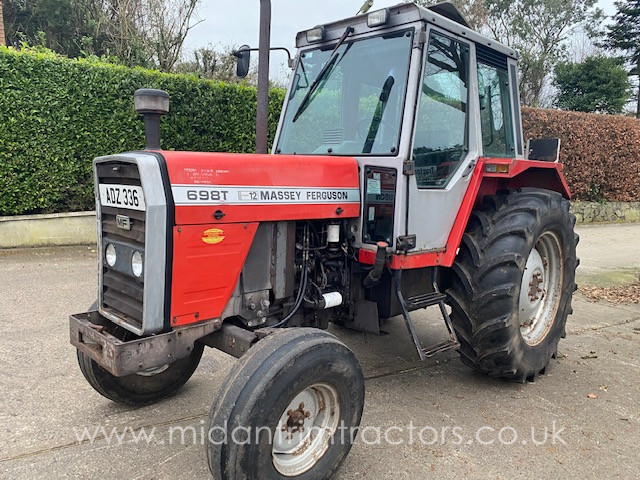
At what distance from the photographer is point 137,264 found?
2404 mm

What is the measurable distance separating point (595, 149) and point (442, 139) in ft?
40.1

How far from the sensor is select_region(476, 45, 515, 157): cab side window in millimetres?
3654

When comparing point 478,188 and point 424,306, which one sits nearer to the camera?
point 424,306

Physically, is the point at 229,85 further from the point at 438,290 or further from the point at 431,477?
the point at 431,477

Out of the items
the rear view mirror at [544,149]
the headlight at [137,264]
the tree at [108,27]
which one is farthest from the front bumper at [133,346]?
the tree at [108,27]

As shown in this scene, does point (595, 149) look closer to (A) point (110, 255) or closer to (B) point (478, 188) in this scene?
(B) point (478, 188)

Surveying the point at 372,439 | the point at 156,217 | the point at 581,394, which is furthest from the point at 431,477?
the point at 156,217

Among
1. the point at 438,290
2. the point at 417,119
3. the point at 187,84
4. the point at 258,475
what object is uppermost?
the point at 187,84

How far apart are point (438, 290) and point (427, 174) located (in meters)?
0.82

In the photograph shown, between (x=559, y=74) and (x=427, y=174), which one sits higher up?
(x=559, y=74)

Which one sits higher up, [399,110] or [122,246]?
[399,110]

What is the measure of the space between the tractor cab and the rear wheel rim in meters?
0.83

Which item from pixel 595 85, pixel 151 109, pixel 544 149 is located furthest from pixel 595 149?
pixel 151 109

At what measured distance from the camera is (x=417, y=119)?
3023 mm
